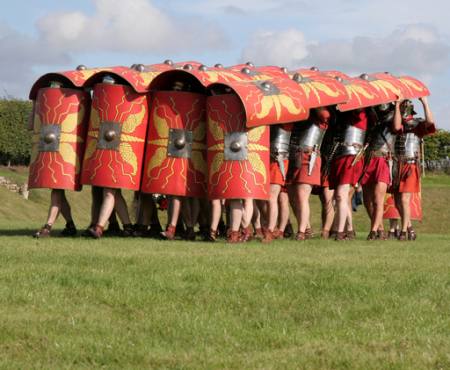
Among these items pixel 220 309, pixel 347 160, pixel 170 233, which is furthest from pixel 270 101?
pixel 220 309

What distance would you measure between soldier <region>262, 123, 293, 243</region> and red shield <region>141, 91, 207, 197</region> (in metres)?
1.01

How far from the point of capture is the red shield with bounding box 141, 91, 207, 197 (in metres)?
12.5

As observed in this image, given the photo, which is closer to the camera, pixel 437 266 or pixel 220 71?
pixel 437 266

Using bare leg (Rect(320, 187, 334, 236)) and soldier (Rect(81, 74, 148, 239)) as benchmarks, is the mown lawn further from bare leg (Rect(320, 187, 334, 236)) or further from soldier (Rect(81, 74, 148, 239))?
bare leg (Rect(320, 187, 334, 236))

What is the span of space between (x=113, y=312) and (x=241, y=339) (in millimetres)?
1214

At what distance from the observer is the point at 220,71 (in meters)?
13.1

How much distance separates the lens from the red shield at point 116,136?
40.7 feet

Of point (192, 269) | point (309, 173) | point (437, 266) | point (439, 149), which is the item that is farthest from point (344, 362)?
point (439, 149)

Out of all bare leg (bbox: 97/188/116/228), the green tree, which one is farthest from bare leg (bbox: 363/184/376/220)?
the green tree

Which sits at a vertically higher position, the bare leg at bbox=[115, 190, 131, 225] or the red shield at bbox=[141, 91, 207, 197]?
the red shield at bbox=[141, 91, 207, 197]

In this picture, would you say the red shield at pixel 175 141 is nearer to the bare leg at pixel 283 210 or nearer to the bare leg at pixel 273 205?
the bare leg at pixel 273 205

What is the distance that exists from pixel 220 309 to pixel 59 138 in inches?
238

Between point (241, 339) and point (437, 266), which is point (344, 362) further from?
point (437, 266)

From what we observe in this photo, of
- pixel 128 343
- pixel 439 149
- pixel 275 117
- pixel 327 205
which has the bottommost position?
pixel 128 343
